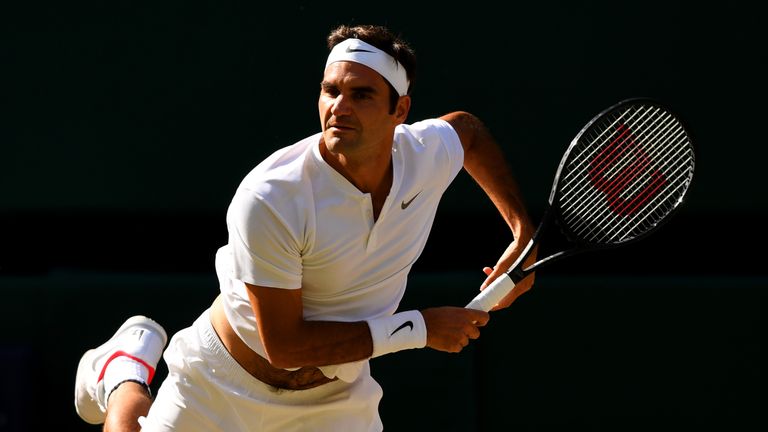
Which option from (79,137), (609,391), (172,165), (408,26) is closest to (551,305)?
(609,391)

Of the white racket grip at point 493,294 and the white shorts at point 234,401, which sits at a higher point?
the white racket grip at point 493,294

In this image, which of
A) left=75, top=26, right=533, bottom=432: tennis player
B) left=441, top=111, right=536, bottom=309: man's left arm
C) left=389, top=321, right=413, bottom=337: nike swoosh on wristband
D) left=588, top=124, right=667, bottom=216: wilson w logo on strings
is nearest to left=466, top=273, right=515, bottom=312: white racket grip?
left=75, top=26, right=533, bottom=432: tennis player

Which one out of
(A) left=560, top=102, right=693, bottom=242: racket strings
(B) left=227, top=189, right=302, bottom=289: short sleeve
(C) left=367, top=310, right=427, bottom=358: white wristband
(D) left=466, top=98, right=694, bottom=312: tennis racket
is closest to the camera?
(B) left=227, top=189, right=302, bottom=289: short sleeve

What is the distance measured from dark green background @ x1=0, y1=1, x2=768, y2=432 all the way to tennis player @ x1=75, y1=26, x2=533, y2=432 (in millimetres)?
1371

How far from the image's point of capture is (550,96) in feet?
16.6

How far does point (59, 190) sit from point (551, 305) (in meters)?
1.89

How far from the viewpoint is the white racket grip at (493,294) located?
3400 mm

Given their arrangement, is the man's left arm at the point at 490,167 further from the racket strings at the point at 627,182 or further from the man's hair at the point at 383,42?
the man's hair at the point at 383,42

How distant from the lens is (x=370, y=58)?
330 cm

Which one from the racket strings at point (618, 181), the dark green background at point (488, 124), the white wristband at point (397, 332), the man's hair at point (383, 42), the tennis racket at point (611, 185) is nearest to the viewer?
the white wristband at point (397, 332)

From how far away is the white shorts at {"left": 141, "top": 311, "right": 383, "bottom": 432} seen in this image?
3.43 meters

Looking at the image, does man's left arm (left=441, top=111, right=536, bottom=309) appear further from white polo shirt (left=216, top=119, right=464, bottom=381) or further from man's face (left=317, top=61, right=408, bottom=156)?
man's face (left=317, top=61, right=408, bottom=156)

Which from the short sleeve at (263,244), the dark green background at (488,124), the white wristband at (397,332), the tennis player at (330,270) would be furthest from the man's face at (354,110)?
the dark green background at (488,124)

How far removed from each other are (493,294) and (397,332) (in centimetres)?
32
